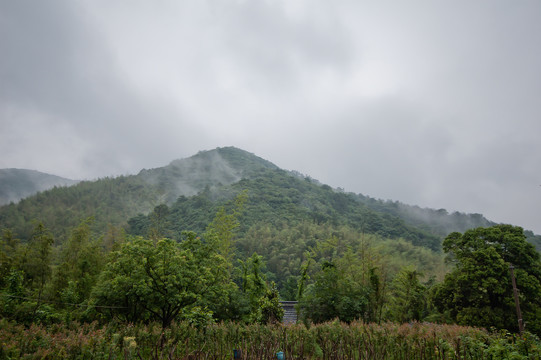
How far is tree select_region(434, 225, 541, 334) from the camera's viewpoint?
12734mm

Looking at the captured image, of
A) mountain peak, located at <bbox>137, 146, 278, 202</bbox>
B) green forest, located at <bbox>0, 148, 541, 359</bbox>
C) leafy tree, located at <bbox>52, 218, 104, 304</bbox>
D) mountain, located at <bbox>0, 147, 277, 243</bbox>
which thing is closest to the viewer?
green forest, located at <bbox>0, 148, 541, 359</bbox>

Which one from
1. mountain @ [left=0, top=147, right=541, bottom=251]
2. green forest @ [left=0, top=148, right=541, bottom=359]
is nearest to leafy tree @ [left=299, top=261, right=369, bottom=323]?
green forest @ [left=0, top=148, right=541, bottom=359]

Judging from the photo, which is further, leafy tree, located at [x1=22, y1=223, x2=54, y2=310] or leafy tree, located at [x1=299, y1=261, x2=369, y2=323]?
leafy tree, located at [x1=22, y1=223, x2=54, y2=310]

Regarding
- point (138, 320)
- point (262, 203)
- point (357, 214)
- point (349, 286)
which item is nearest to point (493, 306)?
point (349, 286)

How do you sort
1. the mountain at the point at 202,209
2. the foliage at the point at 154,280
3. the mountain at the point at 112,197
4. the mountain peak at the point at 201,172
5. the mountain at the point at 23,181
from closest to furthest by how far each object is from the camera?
the foliage at the point at 154,280, the mountain at the point at 112,197, the mountain at the point at 202,209, the mountain peak at the point at 201,172, the mountain at the point at 23,181

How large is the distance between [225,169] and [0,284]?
289 ft

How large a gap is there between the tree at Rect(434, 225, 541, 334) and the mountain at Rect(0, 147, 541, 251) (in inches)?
897

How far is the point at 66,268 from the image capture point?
14.2m

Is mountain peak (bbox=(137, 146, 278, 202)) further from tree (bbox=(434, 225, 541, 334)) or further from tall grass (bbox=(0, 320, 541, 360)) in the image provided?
tall grass (bbox=(0, 320, 541, 360))

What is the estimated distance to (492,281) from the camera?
1277 cm

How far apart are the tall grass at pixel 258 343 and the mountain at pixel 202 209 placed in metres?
19.6

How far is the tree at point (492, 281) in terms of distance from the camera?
41.8 feet

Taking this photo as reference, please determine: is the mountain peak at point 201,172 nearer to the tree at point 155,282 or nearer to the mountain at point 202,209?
the mountain at point 202,209

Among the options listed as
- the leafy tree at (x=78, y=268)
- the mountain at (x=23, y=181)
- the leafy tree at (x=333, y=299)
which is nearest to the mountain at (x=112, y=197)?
the leafy tree at (x=78, y=268)
